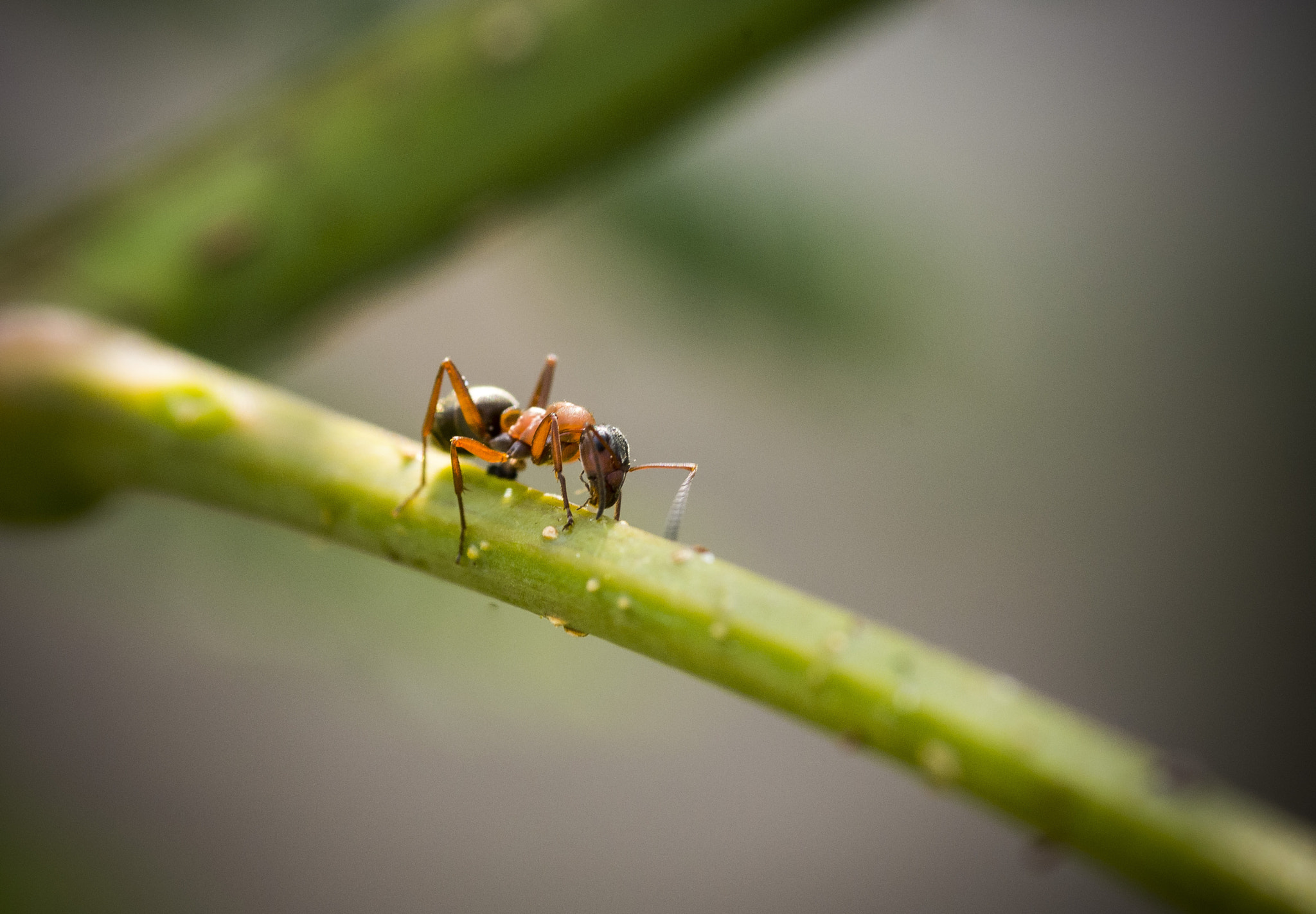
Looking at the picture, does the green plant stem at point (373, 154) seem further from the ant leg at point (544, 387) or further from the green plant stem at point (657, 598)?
the ant leg at point (544, 387)

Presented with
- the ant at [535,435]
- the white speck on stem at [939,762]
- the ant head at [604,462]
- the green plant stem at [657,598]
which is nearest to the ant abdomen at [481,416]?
the ant at [535,435]

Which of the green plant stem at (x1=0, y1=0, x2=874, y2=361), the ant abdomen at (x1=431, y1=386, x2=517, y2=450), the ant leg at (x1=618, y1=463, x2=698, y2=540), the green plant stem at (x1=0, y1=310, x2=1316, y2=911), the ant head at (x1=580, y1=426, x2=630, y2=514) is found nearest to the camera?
the green plant stem at (x1=0, y1=310, x2=1316, y2=911)

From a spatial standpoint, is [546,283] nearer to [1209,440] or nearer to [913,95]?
[913,95]

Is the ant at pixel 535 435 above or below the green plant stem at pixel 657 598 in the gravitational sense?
above

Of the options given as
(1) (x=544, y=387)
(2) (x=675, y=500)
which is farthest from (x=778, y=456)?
(2) (x=675, y=500)

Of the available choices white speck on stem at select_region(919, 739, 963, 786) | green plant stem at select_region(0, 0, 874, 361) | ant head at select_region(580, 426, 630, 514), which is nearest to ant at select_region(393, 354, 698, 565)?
ant head at select_region(580, 426, 630, 514)

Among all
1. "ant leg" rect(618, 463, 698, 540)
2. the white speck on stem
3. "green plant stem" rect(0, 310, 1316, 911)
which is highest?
"ant leg" rect(618, 463, 698, 540)

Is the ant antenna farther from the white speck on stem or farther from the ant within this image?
the white speck on stem
